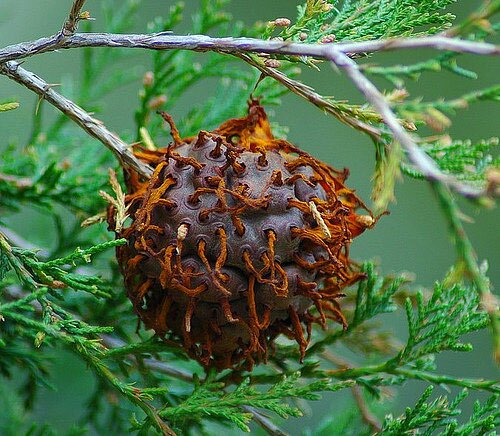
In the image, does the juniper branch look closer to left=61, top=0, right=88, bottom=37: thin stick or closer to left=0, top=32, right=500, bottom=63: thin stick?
left=0, top=32, right=500, bottom=63: thin stick

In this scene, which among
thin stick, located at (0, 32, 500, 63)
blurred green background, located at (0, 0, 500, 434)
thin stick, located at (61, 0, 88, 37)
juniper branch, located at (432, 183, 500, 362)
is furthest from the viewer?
blurred green background, located at (0, 0, 500, 434)

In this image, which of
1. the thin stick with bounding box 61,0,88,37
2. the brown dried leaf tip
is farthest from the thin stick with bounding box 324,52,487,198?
the thin stick with bounding box 61,0,88,37

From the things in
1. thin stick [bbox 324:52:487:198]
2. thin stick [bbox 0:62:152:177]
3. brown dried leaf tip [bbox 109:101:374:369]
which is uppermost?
thin stick [bbox 324:52:487:198]

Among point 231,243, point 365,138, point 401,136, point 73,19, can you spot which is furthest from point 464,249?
point 365,138

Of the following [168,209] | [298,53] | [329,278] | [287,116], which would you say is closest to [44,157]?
[168,209]

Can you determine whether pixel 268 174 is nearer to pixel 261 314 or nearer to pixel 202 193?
pixel 202 193

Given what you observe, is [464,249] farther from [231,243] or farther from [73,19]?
[73,19]
